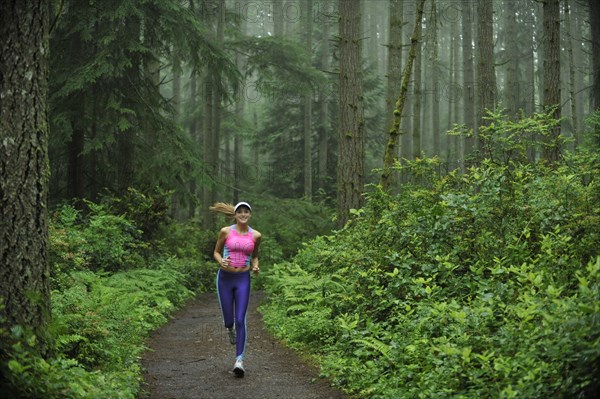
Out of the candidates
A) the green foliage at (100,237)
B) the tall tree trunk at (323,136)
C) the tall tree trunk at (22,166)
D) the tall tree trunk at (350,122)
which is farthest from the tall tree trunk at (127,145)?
the tall tree trunk at (323,136)

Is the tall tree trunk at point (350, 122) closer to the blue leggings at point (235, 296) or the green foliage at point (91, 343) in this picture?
the green foliage at point (91, 343)

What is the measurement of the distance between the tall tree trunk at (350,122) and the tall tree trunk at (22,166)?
9.30 m

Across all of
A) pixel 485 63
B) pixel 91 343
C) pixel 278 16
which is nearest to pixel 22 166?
pixel 91 343

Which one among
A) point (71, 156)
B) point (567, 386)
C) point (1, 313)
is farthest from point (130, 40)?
point (567, 386)

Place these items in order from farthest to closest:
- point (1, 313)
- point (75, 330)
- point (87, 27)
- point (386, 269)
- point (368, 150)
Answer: point (368, 150) → point (87, 27) → point (386, 269) → point (75, 330) → point (1, 313)

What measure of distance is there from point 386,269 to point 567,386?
4.69m

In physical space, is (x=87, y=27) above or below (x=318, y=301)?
above

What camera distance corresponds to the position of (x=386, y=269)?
888 centimetres

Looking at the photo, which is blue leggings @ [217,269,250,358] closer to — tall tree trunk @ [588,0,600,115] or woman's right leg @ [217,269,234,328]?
woman's right leg @ [217,269,234,328]

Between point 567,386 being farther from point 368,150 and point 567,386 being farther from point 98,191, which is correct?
point 368,150

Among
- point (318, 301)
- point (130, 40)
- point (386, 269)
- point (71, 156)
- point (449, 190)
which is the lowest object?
point (318, 301)

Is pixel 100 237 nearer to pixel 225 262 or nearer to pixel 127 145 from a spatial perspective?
pixel 127 145

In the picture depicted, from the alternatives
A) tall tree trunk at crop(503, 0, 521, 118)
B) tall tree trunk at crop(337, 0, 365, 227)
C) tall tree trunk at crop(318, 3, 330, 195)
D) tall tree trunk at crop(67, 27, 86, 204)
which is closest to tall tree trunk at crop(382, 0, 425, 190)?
tall tree trunk at crop(337, 0, 365, 227)

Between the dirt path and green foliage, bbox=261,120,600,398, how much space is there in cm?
36
